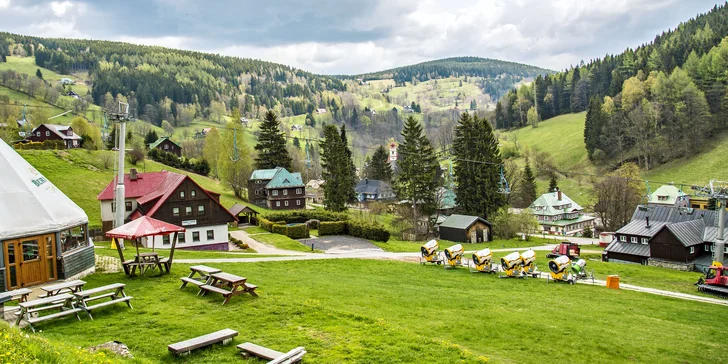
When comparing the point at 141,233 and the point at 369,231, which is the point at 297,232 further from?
the point at 141,233

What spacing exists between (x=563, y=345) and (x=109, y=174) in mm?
64544

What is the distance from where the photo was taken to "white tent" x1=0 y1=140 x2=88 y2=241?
743 inches

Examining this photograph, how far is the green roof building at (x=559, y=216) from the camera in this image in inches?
3359

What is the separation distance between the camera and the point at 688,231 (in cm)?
4706

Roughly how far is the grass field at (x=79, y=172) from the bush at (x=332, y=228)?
21.2 metres

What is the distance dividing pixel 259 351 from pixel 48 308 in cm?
736

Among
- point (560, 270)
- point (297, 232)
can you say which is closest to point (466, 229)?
point (297, 232)

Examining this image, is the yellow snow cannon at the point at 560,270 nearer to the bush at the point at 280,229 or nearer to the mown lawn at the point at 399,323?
the mown lawn at the point at 399,323

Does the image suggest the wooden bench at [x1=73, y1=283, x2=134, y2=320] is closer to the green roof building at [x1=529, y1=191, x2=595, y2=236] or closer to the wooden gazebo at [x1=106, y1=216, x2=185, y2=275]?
the wooden gazebo at [x1=106, y1=216, x2=185, y2=275]

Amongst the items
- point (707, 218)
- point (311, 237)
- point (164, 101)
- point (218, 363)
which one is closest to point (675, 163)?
point (707, 218)

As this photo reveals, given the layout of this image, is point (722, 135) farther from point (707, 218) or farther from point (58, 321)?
point (58, 321)

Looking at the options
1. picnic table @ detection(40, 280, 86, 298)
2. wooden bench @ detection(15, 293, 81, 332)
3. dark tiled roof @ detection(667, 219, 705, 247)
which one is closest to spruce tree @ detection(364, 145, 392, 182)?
dark tiled roof @ detection(667, 219, 705, 247)

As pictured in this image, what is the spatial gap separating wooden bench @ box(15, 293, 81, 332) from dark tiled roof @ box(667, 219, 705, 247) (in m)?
49.0

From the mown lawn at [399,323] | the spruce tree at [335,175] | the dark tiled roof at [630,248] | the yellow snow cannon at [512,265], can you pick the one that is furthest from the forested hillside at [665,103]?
the mown lawn at [399,323]
